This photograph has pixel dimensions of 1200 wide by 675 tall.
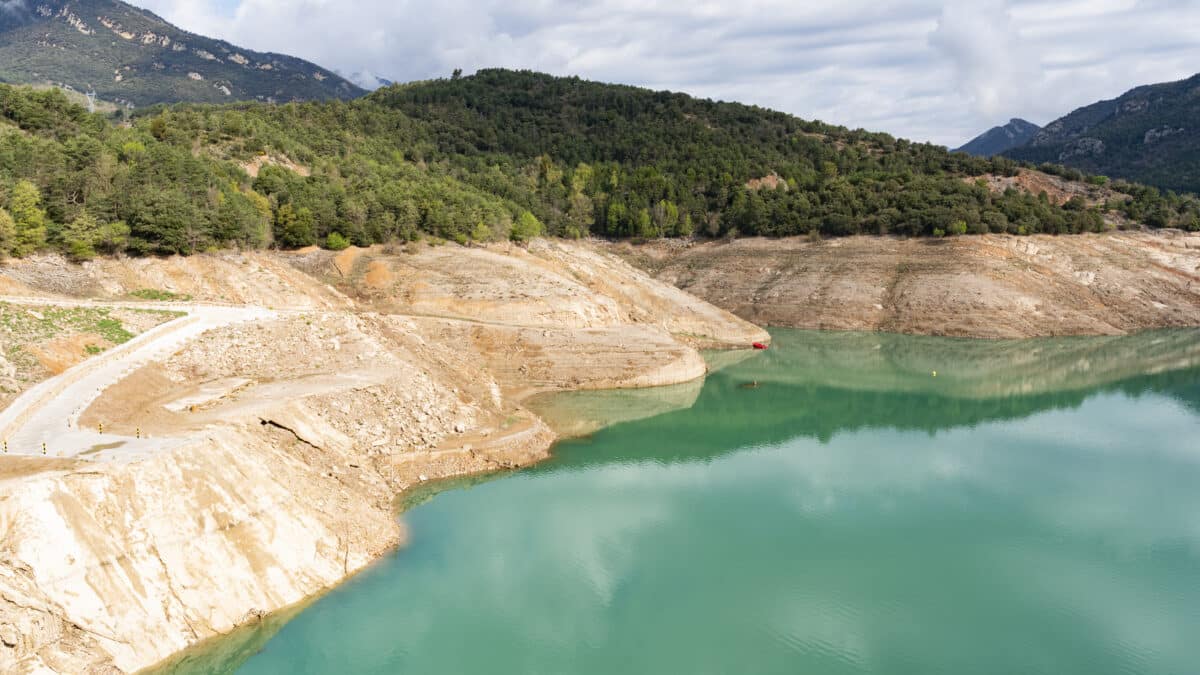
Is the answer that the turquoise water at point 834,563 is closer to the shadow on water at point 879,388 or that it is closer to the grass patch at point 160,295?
the shadow on water at point 879,388

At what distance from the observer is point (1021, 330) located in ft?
210

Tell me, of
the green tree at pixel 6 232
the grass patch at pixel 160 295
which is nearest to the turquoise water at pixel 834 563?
the grass patch at pixel 160 295

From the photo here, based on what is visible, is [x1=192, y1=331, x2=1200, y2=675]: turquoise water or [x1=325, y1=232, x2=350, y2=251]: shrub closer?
[x1=192, y1=331, x2=1200, y2=675]: turquoise water

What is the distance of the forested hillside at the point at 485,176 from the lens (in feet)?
141

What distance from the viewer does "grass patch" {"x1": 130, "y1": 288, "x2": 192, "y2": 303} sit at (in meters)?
39.5

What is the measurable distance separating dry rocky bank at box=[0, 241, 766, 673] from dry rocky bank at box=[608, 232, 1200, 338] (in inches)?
552

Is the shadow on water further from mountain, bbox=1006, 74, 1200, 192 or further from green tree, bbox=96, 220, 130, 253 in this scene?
mountain, bbox=1006, 74, 1200, 192

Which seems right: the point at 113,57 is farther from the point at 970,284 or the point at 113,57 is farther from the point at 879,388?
the point at 879,388

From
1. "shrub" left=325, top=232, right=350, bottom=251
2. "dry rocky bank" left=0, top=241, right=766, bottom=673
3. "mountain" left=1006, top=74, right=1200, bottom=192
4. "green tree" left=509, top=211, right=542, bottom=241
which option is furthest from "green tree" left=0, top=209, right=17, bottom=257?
"mountain" left=1006, top=74, right=1200, bottom=192

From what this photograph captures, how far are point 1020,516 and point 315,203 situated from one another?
46691 millimetres

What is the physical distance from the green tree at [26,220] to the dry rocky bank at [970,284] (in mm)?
53772

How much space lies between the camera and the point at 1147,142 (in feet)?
480

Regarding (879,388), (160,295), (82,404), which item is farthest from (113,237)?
(879,388)

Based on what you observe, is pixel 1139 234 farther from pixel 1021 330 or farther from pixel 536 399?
pixel 536 399
